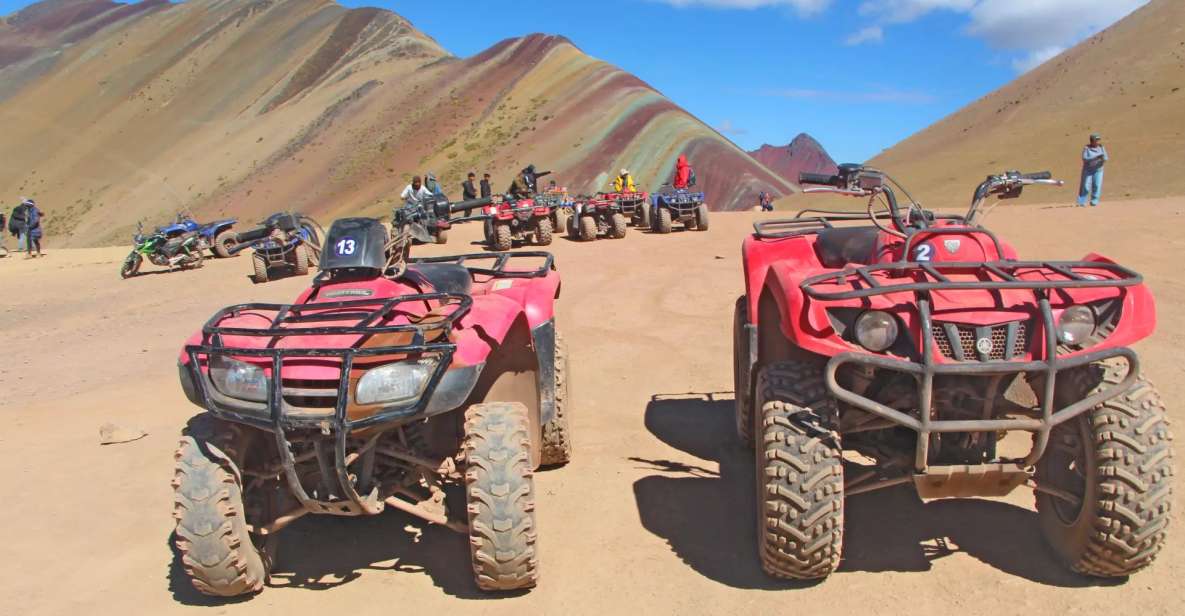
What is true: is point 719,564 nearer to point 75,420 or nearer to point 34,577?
point 34,577

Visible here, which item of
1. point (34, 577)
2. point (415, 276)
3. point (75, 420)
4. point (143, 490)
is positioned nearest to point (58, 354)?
point (75, 420)

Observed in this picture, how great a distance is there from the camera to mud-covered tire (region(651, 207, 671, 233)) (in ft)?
62.9

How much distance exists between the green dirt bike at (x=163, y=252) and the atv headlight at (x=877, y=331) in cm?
1518

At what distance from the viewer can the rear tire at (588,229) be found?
1833 cm

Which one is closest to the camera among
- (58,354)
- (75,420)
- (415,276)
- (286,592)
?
(286,592)

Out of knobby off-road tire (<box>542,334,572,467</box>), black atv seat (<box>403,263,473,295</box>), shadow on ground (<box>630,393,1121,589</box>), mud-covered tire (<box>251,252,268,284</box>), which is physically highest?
black atv seat (<box>403,263,473,295</box>)

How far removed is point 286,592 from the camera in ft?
12.7

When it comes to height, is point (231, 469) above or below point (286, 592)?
above

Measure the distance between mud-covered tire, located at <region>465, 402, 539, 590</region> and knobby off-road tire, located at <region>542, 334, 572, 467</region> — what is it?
1416 millimetres

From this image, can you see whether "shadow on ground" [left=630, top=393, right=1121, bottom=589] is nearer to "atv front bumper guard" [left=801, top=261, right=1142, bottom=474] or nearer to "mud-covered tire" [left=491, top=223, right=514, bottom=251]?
"atv front bumper guard" [left=801, top=261, right=1142, bottom=474]

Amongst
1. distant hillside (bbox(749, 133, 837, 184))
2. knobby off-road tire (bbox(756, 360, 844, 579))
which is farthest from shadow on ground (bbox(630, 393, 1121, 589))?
distant hillside (bbox(749, 133, 837, 184))

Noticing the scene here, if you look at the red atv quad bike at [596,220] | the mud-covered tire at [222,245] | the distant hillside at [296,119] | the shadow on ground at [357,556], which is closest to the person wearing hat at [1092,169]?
the red atv quad bike at [596,220]

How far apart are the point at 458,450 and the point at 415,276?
947 mm

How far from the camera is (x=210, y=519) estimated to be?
3533 millimetres
